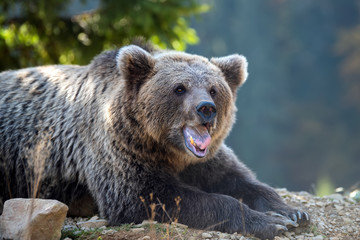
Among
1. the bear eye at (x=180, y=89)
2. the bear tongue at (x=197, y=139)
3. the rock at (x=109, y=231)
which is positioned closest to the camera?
the rock at (x=109, y=231)

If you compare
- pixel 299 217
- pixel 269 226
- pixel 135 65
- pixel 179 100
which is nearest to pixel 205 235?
pixel 269 226

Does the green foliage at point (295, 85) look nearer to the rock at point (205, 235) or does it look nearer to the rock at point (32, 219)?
the rock at point (205, 235)

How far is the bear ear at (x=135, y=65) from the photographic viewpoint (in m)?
4.71

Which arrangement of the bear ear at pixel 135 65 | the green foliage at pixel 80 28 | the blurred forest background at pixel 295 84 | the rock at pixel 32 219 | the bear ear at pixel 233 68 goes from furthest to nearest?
the blurred forest background at pixel 295 84, the green foliage at pixel 80 28, the bear ear at pixel 233 68, the bear ear at pixel 135 65, the rock at pixel 32 219

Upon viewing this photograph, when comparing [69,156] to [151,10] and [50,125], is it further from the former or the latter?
[151,10]

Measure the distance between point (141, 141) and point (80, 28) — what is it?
5202 millimetres

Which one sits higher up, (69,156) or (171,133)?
(171,133)

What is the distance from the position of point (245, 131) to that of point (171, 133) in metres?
32.0

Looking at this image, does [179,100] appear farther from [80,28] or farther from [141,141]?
[80,28]

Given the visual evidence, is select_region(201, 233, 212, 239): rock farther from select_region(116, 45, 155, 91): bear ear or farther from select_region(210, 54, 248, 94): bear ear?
select_region(210, 54, 248, 94): bear ear

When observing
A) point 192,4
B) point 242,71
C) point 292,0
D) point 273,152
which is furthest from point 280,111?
point 242,71

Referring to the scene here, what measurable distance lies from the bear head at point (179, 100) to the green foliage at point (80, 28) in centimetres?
354

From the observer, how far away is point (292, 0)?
33969 mm

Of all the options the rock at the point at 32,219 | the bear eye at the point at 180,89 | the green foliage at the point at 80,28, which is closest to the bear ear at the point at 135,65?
the bear eye at the point at 180,89
